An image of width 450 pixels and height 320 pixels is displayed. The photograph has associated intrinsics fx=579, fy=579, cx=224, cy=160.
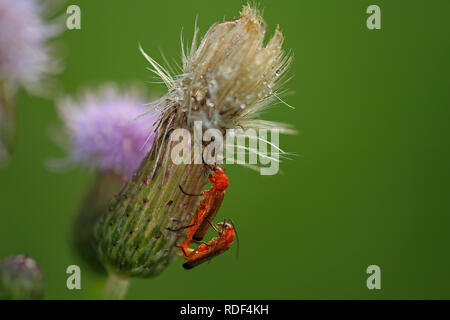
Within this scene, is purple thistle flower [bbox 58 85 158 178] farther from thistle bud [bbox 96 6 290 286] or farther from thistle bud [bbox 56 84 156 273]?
thistle bud [bbox 96 6 290 286]

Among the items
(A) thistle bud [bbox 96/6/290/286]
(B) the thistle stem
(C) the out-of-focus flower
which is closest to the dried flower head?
(A) thistle bud [bbox 96/6/290/286]

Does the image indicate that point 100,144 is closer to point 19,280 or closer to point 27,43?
point 27,43

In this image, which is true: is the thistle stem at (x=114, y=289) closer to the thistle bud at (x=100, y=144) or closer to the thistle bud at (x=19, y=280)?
the thistle bud at (x=19, y=280)

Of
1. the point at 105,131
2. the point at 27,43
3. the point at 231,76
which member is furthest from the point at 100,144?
the point at 231,76

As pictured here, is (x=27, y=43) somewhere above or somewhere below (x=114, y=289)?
above

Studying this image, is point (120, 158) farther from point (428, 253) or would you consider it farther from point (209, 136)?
point (428, 253)

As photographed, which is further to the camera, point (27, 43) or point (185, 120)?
point (27, 43)

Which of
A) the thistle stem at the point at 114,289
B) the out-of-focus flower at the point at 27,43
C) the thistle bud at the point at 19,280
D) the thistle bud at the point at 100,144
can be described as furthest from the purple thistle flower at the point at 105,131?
the thistle bud at the point at 19,280
